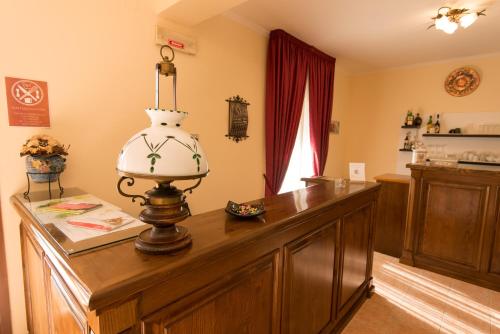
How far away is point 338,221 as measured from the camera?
1.75 m

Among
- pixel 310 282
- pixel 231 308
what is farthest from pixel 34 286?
pixel 310 282

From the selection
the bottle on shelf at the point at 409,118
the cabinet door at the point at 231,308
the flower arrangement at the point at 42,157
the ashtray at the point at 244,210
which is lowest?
the cabinet door at the point at 231,308

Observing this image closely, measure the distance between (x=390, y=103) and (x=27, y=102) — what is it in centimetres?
502

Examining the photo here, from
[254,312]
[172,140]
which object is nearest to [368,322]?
[254,312]

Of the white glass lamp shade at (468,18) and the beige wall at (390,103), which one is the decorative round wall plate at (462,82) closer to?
the beige wall at (390,103)

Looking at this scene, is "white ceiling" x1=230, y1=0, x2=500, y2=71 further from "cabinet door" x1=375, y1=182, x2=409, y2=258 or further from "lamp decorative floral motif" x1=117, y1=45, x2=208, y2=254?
"lamp decorative floral motif" x1=117, y1=45, x2=208, y2=254

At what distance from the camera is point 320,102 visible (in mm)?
4039

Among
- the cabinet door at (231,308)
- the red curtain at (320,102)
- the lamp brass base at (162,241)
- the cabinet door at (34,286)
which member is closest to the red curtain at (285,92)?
the red curtain at (320,102)

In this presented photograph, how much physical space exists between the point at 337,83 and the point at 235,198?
3.06 metres

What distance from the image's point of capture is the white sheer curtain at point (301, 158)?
386 cm

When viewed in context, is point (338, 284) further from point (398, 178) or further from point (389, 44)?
point (389, 44)

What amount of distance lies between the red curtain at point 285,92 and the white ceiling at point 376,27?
0.17 meters

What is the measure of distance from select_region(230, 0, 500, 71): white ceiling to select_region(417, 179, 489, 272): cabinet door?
1745 millimetres

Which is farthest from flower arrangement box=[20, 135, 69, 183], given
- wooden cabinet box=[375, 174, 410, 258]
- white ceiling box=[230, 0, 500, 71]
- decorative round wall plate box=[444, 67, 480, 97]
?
decorative round wall plate box=[444, 67, 480, 97]
